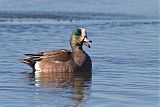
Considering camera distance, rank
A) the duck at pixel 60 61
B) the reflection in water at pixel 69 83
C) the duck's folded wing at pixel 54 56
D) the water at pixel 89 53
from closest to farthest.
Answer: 1. the water at pixel 89 53
2. the reflection in water at pixel 69 83
3. the duck at pixel 60 61
4. the duck's folded wing at pixel 54 56

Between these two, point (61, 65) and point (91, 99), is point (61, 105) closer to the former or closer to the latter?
point (91, 99)

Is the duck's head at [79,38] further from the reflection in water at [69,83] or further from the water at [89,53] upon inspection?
the reflection in water at [69,83]

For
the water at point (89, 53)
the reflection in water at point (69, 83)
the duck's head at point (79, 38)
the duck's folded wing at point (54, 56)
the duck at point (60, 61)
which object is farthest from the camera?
the duck's head at point (79, 38)

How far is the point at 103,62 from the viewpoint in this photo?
56.8 feet

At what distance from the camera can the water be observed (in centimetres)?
1224

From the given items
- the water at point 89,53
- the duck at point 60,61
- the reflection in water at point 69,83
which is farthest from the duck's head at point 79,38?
the reflection in water at point 69,83

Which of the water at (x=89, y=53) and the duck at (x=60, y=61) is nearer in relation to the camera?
the water at (x=89, y=53)

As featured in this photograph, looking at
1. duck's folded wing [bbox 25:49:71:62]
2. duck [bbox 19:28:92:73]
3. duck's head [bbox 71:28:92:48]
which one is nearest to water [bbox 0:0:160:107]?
duck [bbox 19:28:92:73]

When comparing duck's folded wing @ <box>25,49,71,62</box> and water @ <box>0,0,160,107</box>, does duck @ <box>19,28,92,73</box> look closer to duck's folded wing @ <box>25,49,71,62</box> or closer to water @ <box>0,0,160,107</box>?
duck's folded wing @ <box>25,49,71,62</box>

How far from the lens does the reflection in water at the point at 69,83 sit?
12578 millimetres

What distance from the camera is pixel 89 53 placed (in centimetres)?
1916

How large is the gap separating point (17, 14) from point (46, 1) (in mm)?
8124

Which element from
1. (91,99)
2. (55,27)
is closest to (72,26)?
(55,27)

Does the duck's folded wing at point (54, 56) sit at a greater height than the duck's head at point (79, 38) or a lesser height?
lesser
